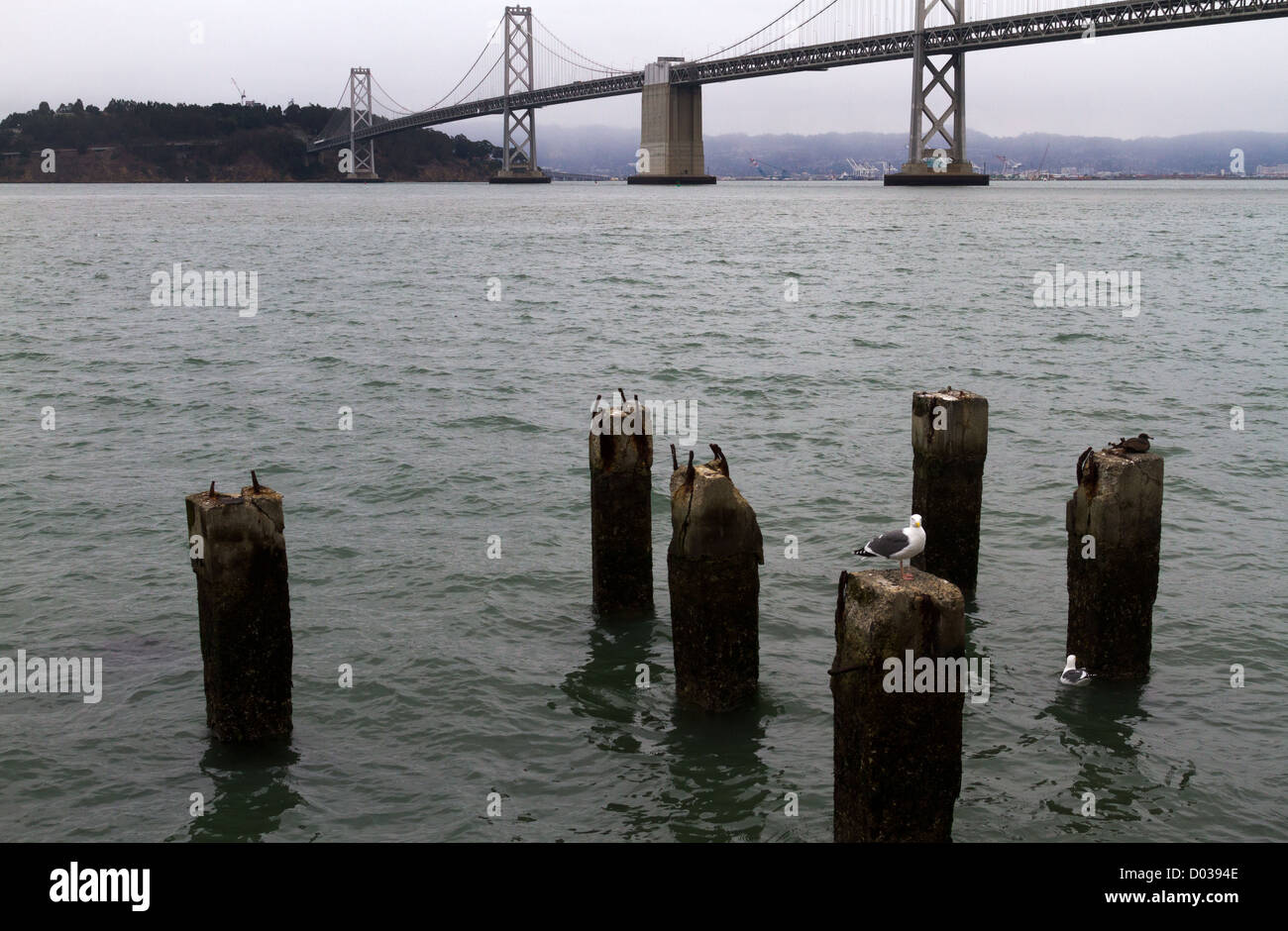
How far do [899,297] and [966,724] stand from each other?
26.0m

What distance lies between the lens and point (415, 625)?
958 centimetres

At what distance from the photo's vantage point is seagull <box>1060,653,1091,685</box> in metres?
7.98

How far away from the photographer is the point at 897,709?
5477 mm

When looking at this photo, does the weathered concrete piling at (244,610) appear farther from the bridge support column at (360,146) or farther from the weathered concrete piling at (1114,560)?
the bridge support column at (360,146)

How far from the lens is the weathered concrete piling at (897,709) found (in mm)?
5418

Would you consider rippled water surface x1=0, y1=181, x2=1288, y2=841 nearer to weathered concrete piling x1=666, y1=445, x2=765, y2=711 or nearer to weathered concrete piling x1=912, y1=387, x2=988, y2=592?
weathered concrete piling x1=666, y1=445, x2=765, y2=711

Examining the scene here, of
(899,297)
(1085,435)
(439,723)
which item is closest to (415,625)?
(439,723)

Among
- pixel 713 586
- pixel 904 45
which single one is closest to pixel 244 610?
pixel 713 586

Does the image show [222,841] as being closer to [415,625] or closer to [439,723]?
[439,723]

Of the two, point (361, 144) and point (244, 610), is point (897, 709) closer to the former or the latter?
point (244, 610)

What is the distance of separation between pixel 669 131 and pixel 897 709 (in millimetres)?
119909

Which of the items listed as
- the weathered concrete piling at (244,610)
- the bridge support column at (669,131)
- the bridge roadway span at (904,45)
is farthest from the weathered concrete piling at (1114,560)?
the bridge support column at (669,131)

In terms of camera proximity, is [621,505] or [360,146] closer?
[621,505]

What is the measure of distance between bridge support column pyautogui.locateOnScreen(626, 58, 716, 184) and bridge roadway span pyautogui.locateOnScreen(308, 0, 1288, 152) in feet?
4.33
